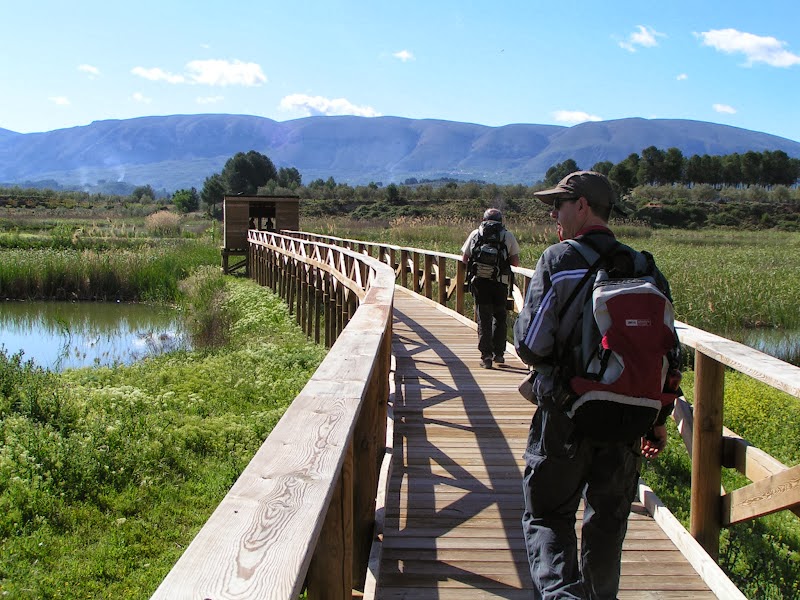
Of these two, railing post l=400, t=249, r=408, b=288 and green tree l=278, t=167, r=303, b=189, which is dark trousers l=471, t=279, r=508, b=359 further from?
green tree l=278, t=167, r=303, b=189

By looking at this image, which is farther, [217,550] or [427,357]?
[427,357]

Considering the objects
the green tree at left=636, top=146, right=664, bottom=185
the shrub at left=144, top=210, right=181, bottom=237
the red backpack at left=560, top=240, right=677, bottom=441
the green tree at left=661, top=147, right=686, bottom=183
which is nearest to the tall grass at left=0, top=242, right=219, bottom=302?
the shrub at left=144, top=210, right=181, bottom=237

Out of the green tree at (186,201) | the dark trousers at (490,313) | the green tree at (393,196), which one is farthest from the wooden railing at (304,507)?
the green tree at (186,201)

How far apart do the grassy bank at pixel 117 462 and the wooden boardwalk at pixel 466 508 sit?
1.72m

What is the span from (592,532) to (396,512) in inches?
60.2

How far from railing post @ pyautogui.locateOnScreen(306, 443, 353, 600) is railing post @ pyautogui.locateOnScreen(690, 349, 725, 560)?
5.97 ft

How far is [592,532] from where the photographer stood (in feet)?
9.34

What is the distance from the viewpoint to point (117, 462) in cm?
664

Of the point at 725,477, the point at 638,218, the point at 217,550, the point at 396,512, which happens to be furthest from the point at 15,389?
the point at 638,218

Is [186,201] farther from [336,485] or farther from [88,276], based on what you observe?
[336,485]

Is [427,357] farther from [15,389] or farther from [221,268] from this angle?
[221,268]

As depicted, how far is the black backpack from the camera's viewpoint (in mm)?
7074

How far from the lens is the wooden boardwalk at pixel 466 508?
133 inches

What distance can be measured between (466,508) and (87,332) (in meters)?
17.0
